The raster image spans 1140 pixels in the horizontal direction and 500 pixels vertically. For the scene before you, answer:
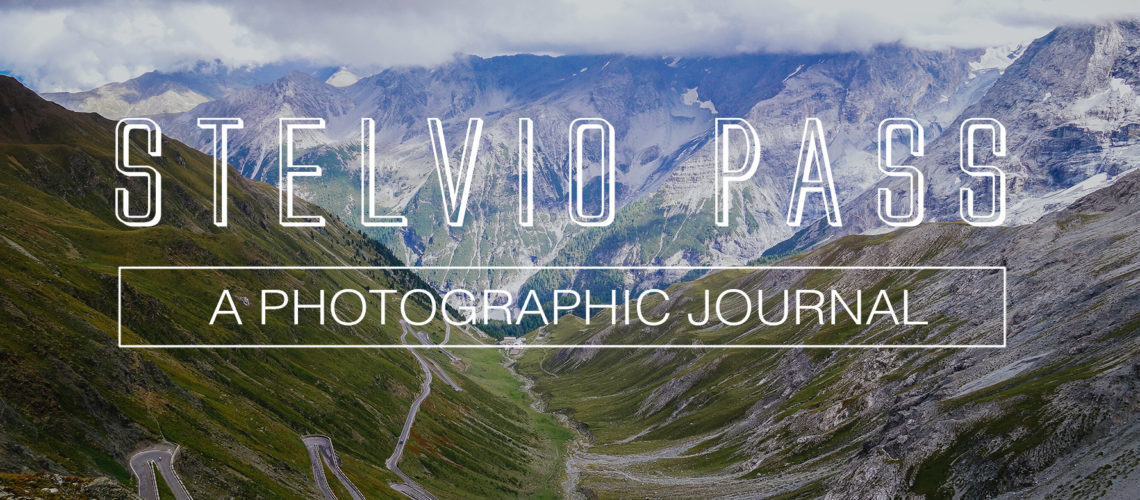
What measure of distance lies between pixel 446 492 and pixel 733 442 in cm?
5913

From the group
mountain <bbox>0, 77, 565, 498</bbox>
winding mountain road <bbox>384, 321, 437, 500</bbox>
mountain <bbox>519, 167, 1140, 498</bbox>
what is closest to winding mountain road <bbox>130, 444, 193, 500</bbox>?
mountain <bbox>0, 77, 565, 498</bbox>

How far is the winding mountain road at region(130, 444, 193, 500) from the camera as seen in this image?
74875 mm

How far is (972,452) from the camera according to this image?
86562 millimetres

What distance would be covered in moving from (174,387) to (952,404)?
107302 millimetres

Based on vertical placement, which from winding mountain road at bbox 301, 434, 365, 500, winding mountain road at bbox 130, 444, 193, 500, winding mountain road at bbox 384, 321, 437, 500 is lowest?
winding mountain road at bbox 384, 321, 437, 500

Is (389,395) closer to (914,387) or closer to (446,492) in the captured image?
(446,492)

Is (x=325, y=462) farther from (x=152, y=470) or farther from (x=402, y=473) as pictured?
(x=152, y=470)

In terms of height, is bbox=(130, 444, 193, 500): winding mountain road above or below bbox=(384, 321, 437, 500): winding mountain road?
above

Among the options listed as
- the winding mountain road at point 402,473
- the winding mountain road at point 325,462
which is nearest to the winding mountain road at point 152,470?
the winding mountain road at point 325,462

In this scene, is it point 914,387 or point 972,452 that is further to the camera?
point 914,387

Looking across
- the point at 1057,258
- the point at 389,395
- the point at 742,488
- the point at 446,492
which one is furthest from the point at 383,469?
the point at 1057,258

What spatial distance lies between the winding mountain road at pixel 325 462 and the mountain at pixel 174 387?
171 centimetres

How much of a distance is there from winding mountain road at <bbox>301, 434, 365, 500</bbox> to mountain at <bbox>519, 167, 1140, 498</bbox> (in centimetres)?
5057

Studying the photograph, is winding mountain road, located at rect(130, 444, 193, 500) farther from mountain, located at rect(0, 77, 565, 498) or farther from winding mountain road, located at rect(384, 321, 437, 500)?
winding mountain road, located at rect(384, 321, 437, 500)
